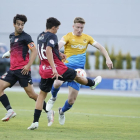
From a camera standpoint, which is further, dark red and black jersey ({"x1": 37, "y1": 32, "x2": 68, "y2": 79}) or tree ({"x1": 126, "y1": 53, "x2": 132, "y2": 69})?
tree ({"x1": 126, "y1": 53, "x2": 132, "y2": 69})

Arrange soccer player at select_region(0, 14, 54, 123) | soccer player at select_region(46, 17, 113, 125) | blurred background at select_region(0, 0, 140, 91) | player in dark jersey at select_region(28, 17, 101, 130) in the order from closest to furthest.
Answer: player in dark jersey at select_region(28, 17, 101, 130) < soccer player at select_region(0, 14, 54, 123) < soccer player at select_region(46, 17, 113, 125) < blurred background at select_region(0, 0, 140, 91)

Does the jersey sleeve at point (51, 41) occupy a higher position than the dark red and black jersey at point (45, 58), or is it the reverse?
the jersey sleeve at point (51, 41)

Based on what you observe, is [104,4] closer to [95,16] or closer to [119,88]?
[95,16]

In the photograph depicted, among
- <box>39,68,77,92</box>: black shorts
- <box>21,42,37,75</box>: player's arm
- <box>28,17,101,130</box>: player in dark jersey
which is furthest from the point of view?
<box>21,42,37,75</box>: player's arm

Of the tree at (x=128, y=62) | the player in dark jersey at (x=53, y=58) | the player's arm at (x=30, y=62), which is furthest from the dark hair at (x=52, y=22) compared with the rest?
the tree at (x=128, y=62)

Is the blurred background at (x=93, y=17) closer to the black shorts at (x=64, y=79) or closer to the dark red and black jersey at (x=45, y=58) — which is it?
the black shorts at (x=64, y=79)

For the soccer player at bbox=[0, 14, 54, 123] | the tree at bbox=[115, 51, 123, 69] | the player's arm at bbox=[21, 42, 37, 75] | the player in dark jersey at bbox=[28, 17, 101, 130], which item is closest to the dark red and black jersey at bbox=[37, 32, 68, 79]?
the player in dark jersey at bbox=[28, 17, 101, 130]

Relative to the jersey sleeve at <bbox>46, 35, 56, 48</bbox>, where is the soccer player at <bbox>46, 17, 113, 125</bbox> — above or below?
below

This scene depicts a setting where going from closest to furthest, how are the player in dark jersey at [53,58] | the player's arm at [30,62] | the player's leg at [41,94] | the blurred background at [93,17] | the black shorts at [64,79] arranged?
the player in dark jersey at [53,58] → the black shorts at [64,79] → the player's leg at [41,94] → the player's arm at [30,62] → the blurred background at [93,17]

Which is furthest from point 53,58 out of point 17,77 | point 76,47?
point 76,47

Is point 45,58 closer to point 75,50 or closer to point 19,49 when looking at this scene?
point 19,49

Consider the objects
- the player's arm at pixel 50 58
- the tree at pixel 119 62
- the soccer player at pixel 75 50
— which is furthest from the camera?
the tree at pixel 119 62

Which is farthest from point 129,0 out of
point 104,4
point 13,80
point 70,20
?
point 13,80

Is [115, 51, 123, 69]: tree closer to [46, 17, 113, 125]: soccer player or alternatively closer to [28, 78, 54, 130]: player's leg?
[46, 17, 113, 125]: soccer player
